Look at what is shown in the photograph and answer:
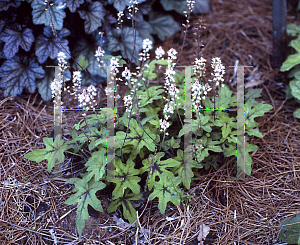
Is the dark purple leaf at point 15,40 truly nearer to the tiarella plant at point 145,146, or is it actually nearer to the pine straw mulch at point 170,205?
the pine straw mulch at point 170,205

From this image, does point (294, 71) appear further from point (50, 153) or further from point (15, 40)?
point (15, 40)

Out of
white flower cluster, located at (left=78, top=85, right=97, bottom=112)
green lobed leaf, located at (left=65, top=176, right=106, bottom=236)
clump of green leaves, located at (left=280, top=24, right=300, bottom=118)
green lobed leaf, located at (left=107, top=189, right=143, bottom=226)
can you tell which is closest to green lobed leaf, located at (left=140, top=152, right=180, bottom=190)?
green lobed leaf, located at (left=107, top=189, right=143, bottom=226)

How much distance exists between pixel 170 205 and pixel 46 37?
2211 millimetres

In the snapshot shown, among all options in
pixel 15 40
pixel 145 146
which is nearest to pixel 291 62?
pixel 145 146

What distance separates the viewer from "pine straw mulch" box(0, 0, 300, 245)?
2.08 m

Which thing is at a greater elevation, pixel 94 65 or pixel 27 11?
pixel 27 11

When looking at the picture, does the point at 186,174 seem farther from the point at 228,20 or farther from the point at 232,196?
the point at 228,20

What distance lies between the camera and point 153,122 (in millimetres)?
2352

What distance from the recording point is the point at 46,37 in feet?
10.0

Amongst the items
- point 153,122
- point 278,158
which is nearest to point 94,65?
point 153,122

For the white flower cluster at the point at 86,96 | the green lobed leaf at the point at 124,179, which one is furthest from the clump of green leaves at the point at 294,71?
the white flower cluster at the point at 86,96

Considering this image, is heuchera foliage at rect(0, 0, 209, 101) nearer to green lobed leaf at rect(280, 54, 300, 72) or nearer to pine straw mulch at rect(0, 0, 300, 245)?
pine straw mulch at rect(0, 0, 300, 245)

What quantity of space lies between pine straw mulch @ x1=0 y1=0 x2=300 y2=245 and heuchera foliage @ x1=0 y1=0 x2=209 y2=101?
0.82 feet

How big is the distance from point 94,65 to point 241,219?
2.22 metres
